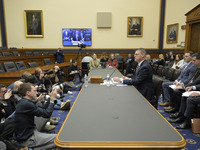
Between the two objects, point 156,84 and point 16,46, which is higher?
point 16,46

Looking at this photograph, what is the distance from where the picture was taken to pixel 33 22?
36.4ft

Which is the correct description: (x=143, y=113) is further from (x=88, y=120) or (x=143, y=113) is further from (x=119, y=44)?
(x=119, y=44)

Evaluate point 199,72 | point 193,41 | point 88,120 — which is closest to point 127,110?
point 88,120

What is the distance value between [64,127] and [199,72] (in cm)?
329

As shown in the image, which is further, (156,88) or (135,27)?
(135,27)

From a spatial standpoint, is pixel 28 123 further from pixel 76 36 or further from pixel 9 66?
pixel 76 36

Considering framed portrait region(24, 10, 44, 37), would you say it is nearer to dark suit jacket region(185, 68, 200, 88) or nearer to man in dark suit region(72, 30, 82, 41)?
man in dark suit region(72, 30, 82, 41)

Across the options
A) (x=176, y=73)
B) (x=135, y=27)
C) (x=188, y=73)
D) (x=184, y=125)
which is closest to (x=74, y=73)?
(x=176, y=73)

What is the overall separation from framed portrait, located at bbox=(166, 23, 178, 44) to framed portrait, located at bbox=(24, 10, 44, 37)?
823 cm

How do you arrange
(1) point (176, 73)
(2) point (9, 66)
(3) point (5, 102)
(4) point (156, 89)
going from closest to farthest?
(3) point (5, 102)
(4) point (156, 89)
(1) point (176, 73)
(2) point (9, 66)

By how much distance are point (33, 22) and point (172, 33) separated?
29.1 ft

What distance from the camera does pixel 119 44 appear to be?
37.7 feet

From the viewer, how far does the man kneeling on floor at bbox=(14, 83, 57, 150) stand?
2.13 m

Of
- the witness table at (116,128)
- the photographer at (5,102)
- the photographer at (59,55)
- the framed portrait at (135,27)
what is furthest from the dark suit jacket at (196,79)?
the photographer at (59,55)
